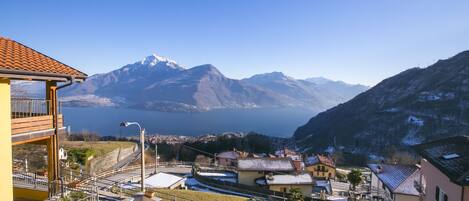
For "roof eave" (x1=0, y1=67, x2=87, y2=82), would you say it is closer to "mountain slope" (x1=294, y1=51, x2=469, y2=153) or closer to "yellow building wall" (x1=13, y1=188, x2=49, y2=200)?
"yellow building wall" (x1=13, y1=188, x2=49, y2=200)

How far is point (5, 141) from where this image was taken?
905 centimetres

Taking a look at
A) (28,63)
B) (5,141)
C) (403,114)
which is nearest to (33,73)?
(28,63)

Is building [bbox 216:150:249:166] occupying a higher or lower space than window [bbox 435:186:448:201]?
lower

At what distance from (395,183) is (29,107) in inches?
992

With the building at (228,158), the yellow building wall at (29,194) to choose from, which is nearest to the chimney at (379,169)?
the yellow building wall at (29,194)

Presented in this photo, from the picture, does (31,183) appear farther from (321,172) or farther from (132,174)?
(321,172)

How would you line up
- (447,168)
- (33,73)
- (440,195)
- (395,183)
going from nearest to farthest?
(33,73)
(447,168)
(440,195)
(395,183)

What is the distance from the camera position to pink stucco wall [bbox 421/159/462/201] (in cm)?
1271

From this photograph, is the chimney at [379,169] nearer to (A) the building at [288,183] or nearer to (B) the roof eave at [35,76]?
(A) the building at [288,183]

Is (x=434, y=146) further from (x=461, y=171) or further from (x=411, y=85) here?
(x=411, y=85)

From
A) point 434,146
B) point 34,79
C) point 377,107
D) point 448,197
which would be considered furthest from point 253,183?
point 377,107

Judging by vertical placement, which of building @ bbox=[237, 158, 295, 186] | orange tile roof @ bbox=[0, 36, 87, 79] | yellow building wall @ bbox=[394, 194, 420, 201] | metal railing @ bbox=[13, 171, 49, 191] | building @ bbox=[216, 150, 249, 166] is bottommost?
building @ bbox=[216, 150, 249, 166]

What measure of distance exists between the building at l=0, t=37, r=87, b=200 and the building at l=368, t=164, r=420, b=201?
2246 centimetres

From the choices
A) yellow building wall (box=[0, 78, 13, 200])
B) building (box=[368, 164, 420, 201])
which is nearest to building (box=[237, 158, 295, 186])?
building (box=[368, 164, 420, 201])
